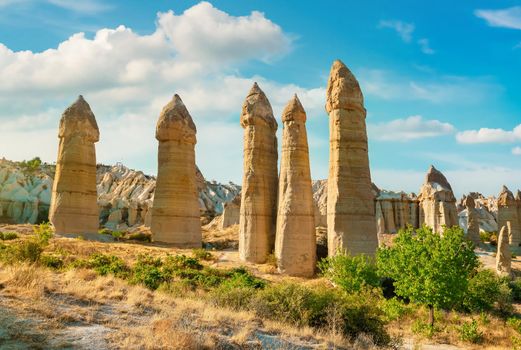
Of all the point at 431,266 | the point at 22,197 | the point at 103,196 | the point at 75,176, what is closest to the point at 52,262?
the point at 75,176

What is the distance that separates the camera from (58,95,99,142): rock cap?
101 ft

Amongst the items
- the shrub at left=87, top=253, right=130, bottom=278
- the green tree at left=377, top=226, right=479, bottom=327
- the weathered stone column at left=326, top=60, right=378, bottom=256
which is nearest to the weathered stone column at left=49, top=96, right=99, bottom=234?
the shrub at left=87, top=253, right=130, bottom=278

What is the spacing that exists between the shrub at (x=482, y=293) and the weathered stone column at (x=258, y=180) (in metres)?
9.50

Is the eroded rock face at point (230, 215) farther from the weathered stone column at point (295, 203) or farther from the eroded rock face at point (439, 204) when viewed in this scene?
the weathered stone column at point (295, 203)

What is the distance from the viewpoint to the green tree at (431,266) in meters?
17.5

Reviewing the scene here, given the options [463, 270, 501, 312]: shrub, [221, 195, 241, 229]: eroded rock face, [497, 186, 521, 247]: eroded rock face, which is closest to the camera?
[463, 270, 501, 312]: shrub

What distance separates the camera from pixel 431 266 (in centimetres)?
1755

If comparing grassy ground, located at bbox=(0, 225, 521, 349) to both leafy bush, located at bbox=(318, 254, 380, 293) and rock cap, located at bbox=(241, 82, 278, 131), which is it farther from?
rock cap, located at bbox=(241, 82, 278, 131)

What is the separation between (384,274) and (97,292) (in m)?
11.1

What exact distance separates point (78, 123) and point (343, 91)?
16.9 metres

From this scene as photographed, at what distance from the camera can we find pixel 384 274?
1897cm

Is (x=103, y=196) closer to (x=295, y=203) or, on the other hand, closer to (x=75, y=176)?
(x=75, y=176)

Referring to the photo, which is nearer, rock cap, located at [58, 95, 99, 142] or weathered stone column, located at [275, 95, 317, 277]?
weathered stone column, located at [275, 95, 317, 277]

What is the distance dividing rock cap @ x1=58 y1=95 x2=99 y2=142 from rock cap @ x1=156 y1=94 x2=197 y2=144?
4381mm
